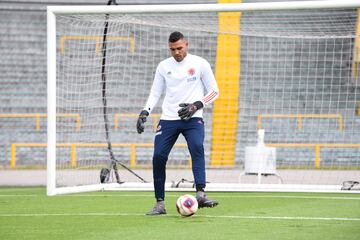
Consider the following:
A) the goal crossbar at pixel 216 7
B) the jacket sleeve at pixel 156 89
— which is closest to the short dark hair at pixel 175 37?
the jacket sleeve at pixel 156 89

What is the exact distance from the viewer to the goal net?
547 inches

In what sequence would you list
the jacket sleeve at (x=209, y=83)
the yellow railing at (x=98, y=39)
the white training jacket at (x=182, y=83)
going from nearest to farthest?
the white training jacket at (x=182, y=83), the jacket sleeve at (x=209, y=83), the yellow railing at (x=98, y=39)

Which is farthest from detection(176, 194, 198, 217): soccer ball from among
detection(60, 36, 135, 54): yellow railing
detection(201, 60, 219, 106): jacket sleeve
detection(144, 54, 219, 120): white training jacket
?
detection(60, 36, 135, 54): yellow railing

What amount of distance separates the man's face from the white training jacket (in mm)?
143

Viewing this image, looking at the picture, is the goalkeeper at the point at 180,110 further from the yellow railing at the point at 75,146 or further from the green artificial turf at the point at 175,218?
the yellow railing at the point at 75,146

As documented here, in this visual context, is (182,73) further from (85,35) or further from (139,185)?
(85,35)

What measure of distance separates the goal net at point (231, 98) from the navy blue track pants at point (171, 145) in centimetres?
305

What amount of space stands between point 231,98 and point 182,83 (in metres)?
6.84

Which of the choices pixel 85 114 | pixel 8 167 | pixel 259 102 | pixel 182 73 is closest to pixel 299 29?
pixel 259 102

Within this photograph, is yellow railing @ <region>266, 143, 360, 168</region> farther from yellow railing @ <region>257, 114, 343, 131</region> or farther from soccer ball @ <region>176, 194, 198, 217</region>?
soccer ball @ <region>176, 194, 198, 217</region>

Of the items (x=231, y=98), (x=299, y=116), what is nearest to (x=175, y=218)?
(x=231, y=98)

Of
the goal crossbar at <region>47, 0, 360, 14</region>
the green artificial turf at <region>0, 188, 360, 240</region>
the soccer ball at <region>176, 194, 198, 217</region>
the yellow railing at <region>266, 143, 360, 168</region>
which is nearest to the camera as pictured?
the green artificial turf at <region>0, 188, 360, 240</region>

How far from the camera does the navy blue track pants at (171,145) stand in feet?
32.3

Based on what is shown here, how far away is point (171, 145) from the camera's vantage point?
9977mm
